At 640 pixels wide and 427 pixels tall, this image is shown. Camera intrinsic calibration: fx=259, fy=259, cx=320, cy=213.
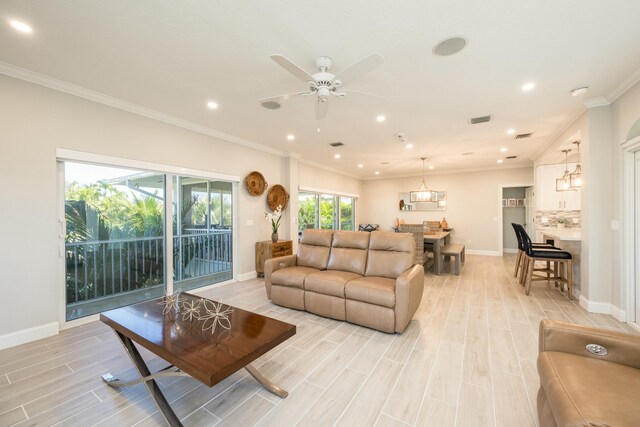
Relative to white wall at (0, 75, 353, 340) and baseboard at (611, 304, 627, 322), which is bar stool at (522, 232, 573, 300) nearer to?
baseboard at (611, 304, 627, 322)

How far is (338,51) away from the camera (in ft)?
7.78

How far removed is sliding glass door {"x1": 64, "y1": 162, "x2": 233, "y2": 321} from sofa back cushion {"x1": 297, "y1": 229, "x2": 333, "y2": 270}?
184 centimetres

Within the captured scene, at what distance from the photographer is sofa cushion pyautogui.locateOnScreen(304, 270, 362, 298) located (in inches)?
124

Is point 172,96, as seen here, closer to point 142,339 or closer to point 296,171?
point 142,339

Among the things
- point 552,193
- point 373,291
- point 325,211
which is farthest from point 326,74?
point 552,193

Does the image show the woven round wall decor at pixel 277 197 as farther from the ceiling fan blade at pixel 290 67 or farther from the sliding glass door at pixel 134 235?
the ceiling fan blade at pixel 290 67

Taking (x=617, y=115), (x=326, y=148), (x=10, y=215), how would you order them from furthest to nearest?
(x=326, y=148) < (x=617, y=115) < (x=10, y=215)

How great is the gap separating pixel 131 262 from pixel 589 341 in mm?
4822

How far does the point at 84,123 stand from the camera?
10.3 ft

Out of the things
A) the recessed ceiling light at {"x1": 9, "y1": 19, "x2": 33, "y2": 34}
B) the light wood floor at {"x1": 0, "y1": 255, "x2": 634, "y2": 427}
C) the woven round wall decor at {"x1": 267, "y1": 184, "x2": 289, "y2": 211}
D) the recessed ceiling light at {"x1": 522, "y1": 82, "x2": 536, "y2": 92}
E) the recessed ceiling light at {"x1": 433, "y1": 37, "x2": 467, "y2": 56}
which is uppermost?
the recessed ceiling light at {"x1": 9, "y1": 19, "x2": 33, "y2": 34}

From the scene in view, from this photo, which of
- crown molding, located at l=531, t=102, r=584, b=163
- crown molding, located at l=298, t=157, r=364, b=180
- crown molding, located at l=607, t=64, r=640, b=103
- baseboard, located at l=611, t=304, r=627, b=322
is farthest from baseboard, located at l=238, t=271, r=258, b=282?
crown molding, located at l=607, t=64, r=640, b=103

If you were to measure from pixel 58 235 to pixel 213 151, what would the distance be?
7.93ft

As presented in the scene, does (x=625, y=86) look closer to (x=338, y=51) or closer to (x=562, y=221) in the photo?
(x=338, y=51)

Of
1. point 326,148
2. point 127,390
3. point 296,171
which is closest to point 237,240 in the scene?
point 296,171
